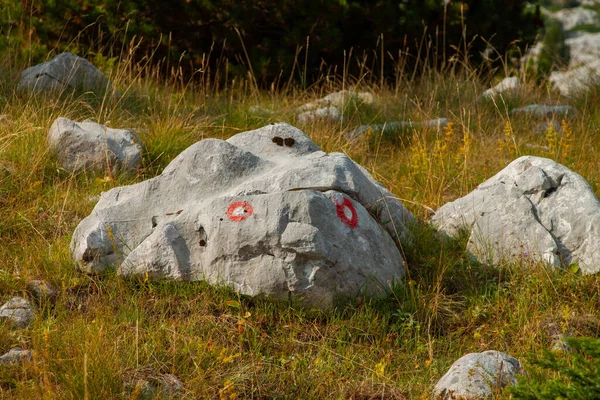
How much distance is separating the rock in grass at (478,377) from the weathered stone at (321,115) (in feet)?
12.8

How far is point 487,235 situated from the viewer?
4609 millimetres

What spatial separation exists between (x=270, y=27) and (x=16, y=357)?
6.56 meters

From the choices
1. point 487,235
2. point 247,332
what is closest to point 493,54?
point 487,235

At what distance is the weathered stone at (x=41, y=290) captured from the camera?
4031mm

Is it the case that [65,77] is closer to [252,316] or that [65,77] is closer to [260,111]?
[260,111]

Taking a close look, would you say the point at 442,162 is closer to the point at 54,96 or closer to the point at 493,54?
the point at 54,96

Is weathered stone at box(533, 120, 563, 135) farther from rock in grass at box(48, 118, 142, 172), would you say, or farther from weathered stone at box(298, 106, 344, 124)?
rock in grass at box(48, 118, 142, 172)

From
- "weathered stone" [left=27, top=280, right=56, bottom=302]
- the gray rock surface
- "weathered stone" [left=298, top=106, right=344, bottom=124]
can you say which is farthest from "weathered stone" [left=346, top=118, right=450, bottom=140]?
"weathered stone" [left=27, top=280, right=56, bottom=302]

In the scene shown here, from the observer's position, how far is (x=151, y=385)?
3.34m

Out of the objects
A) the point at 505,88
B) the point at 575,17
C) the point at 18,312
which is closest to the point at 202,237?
the point at 18,312

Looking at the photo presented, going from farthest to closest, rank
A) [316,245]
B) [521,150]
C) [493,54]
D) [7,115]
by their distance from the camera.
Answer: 1. [493,54]
2. [521,150]
3. [7,115]
4. [316,245]

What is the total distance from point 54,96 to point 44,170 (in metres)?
1.47

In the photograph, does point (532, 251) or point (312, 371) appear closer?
point (312, 371)

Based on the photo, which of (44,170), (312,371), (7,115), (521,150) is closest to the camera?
(312,371)
